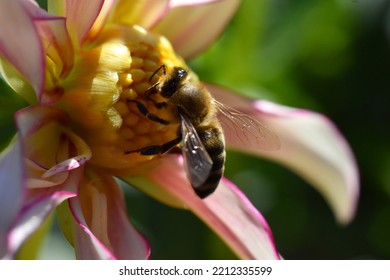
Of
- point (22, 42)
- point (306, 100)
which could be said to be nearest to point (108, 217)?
point (22, 42)

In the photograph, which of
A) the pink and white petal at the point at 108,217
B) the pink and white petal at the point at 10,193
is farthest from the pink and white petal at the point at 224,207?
the pink and white petal at the point at 10,193

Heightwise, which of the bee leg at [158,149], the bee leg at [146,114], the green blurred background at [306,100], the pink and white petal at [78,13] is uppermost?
the pink and white petal at [78,13]

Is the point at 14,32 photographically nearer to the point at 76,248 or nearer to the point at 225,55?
the point at 76,248

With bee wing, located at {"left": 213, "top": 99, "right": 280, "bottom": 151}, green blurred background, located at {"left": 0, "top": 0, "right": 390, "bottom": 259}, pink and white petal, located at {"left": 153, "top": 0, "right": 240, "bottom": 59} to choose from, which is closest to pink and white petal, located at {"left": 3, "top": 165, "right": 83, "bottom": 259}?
bee wing, located at {"left": 213, "top": 99, "right": 280, "bottom": 151}

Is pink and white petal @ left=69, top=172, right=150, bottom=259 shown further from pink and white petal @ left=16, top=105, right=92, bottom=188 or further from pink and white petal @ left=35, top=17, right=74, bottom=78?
pink and white petal @ left=35, top=17, right=74, bottom=78

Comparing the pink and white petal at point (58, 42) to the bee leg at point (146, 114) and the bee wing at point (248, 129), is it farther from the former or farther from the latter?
the bee wing at point (248, 129)

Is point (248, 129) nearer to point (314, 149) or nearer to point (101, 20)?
point (314, 149)
